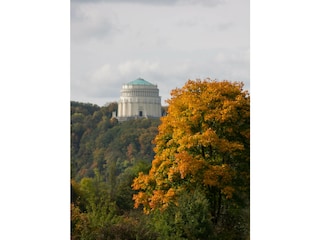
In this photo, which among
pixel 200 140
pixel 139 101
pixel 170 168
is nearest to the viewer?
pixel 200 140

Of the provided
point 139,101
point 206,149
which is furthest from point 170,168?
point 139,101

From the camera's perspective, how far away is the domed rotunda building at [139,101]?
54.2ft

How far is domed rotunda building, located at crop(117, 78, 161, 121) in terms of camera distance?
16.5 meters

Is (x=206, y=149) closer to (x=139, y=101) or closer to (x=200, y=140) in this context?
(x=200, y=140)

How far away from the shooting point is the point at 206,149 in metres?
16.3

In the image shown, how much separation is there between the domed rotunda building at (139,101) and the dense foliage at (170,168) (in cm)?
16

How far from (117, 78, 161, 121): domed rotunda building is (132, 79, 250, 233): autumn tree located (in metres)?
0.27

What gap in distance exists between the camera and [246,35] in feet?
53.3

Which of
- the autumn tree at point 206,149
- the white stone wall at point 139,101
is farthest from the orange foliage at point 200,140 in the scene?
the white stone wall at point 139,101

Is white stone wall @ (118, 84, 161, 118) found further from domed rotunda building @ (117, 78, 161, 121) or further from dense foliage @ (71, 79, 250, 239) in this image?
dense foliage @ (71, 79, 250, 239)

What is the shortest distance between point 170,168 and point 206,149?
2.63ft
